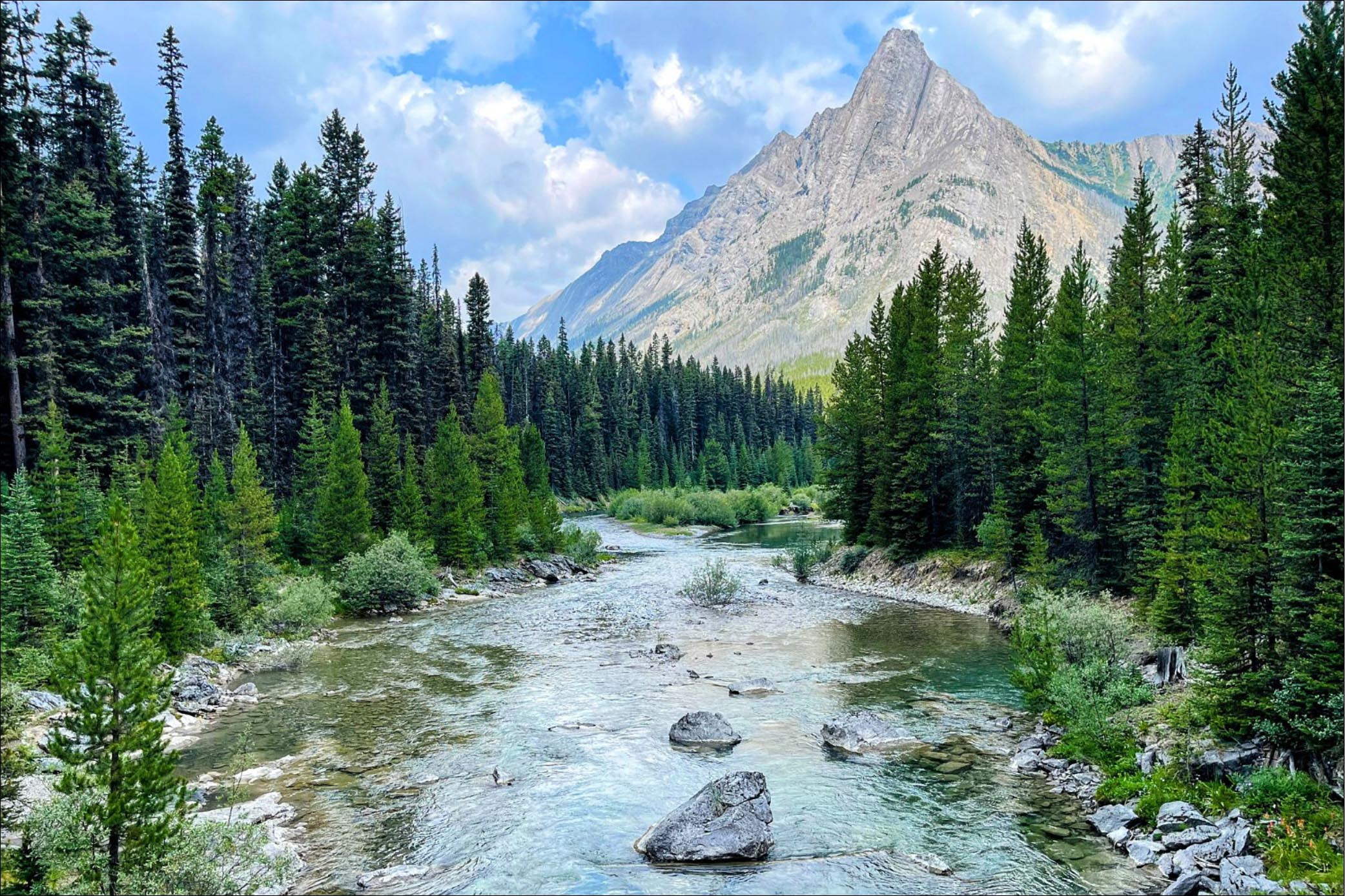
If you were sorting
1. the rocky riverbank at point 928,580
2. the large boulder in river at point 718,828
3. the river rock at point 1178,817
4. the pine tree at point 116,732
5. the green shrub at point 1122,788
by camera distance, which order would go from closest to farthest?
the pine tree at point 116,732 < the river rock at point 1178,817 < the large boulder in river at point 718,828 < the green shrub at point 1122,788 < the rocky riverbank at point 928,580

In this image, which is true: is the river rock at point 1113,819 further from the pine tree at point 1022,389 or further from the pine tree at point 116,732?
the pine tree at point 1022,389

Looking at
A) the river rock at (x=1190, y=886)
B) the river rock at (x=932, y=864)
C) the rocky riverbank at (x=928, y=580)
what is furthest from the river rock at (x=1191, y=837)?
the rocky riverbank at (x=928, y=580)

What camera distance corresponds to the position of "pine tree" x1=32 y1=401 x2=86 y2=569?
87.4ft

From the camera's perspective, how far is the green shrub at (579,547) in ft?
190

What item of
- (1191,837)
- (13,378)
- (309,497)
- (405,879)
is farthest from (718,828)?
(309,497)

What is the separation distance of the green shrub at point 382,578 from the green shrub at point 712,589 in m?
15.6

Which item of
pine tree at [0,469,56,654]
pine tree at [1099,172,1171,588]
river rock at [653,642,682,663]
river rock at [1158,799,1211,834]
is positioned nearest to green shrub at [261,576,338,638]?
pine tree at [0,469,56,654]

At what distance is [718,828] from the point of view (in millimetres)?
13898

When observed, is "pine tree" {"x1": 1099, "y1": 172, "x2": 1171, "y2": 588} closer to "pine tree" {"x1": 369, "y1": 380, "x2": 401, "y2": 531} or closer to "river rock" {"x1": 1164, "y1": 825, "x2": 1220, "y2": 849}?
"river rock" {"x1": 1164, "y1": 825, "x2": 1220, "y2": 849}

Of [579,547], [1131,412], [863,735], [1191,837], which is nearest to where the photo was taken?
[1191,837]

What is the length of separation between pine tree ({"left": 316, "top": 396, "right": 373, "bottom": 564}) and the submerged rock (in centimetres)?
2781

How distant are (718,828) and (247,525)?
29.5 meters

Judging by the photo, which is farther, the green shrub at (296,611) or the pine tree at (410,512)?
the pine tree at (410,512)

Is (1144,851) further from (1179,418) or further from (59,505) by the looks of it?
(59,505)
